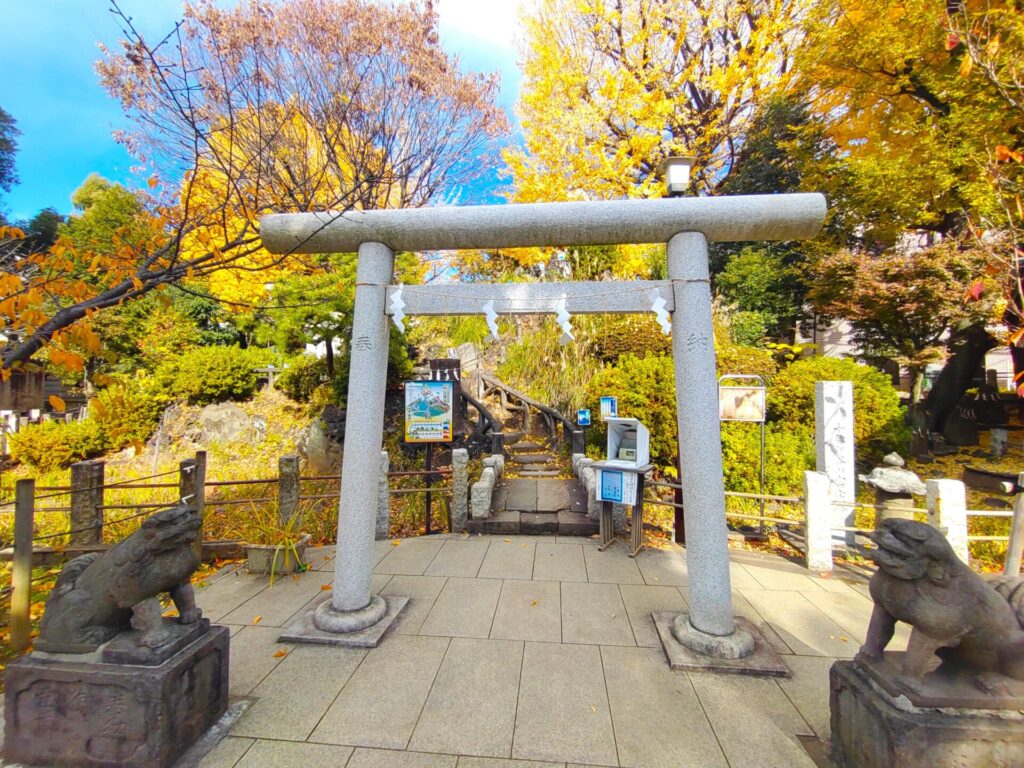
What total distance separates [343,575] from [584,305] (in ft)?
10.1

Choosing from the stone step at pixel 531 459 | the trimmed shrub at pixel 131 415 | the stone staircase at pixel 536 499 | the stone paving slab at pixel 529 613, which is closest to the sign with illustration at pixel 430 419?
the stone staircase at pixel 536 499

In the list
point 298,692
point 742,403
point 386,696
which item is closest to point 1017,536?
point 742,403

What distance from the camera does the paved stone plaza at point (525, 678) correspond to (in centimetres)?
241

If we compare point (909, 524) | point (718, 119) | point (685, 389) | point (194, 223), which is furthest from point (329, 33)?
point (718, 119)

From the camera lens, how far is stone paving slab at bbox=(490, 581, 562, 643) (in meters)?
3.51

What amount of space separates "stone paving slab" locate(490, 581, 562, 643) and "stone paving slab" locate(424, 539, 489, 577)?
1.99 feet

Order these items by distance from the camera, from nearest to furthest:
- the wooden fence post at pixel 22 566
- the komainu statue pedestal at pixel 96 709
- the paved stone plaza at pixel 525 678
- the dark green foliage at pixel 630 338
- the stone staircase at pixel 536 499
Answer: the komainu statue pedestal at pixel 96 709
the paved stone plaza at pixel 525 678
the wooden fence post at pixel 22 566
the stone staircase at pixel 536 499
the dark green foliage at pixel 630 338

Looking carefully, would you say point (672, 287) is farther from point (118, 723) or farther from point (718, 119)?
point (718, 119)

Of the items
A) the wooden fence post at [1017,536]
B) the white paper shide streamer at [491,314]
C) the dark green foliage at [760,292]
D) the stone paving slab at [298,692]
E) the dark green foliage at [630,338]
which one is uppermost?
the dark green foliage at [760,292]

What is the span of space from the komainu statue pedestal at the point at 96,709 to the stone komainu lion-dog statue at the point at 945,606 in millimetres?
3788

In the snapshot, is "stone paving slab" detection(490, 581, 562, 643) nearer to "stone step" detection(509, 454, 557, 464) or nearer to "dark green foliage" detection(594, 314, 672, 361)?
"stone step" detection(509, 454, 557, 464)

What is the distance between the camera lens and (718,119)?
14523mm

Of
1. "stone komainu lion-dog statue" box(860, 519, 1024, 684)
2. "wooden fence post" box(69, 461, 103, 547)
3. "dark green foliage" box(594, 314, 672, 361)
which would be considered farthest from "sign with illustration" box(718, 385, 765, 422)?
"wooden fence post" box(69, 461, 103, 547)

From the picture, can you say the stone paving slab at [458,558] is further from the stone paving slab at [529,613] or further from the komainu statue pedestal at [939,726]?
the komainu statue pedestal at [939,726]
